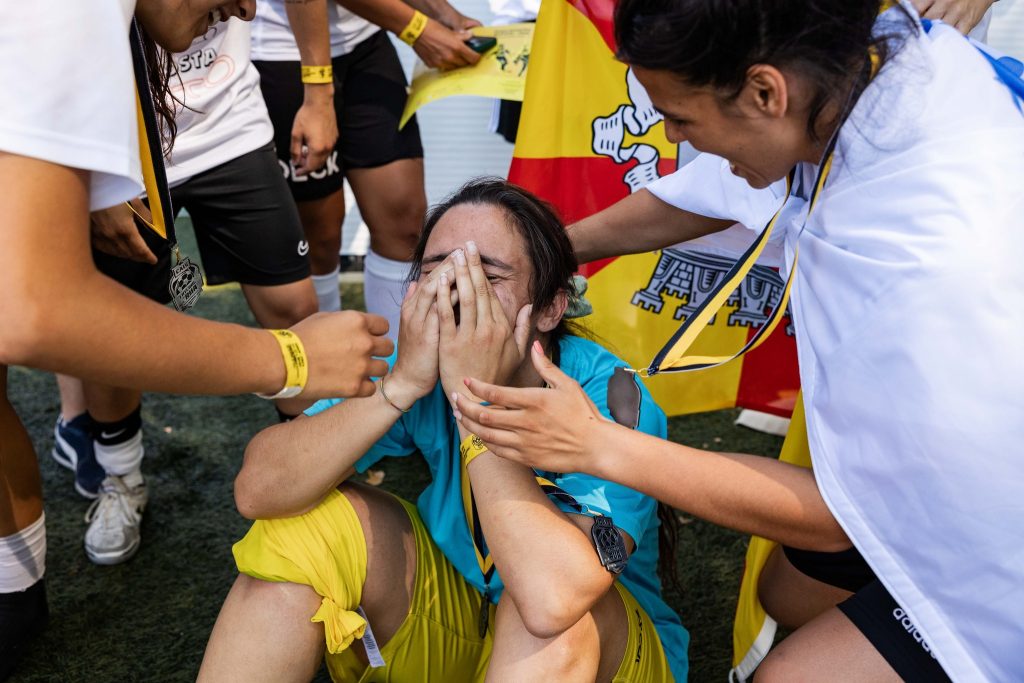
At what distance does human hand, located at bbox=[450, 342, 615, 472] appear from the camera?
1299 mm

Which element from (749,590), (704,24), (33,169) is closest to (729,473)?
(704,24)

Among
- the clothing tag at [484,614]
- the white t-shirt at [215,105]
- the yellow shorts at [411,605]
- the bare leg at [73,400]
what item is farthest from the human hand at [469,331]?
the bare leg at [73,400]

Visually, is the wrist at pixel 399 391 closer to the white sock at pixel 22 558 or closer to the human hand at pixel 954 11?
the white sock at pixel 22 558

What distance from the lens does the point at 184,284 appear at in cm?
187

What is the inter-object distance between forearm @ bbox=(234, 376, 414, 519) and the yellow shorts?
0.17 ft

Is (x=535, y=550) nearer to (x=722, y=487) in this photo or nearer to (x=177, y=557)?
(x=722, y=487)

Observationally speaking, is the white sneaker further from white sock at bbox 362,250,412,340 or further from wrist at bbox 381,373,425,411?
wrist at bbox 381,373,425,411

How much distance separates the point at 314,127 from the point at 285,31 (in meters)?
0.30

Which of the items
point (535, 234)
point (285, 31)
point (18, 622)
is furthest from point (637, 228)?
point (18, 622)

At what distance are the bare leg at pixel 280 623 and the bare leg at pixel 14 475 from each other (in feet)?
2.03

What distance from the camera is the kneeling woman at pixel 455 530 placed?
4.70 ft

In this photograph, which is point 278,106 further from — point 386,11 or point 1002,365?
point 1002,365

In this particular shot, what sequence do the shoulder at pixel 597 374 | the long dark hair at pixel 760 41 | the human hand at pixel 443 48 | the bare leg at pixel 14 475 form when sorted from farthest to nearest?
the human hand at pixel 443 48, the bare leg at pixel 14 475, the shoulder at pixel 597 374, the long dark hair at pixel 760 41

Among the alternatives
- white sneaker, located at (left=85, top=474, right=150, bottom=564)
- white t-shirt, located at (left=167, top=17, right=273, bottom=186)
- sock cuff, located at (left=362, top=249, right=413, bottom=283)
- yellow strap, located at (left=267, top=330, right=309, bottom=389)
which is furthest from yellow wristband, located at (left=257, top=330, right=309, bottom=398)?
sock cuff, located at (left=362, top=249, right=413, bottom=283)
